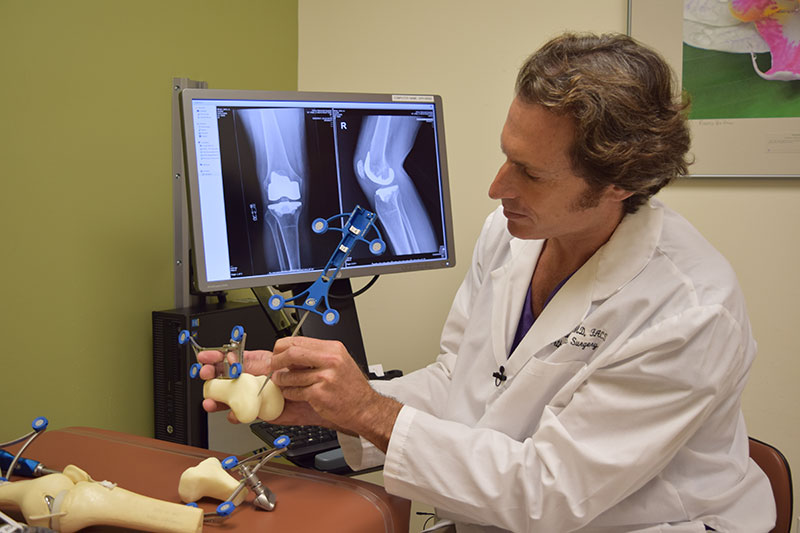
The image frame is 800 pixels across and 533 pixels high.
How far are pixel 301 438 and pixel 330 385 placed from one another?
15.8 inches

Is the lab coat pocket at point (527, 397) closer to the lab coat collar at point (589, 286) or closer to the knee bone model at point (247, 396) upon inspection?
the lab coat collar at point (589, 286)

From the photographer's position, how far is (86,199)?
4.91 feet

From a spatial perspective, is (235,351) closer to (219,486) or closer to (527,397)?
(219,486)

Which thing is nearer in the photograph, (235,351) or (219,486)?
→ (219,486)

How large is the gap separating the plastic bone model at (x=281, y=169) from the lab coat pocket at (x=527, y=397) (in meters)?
0.52

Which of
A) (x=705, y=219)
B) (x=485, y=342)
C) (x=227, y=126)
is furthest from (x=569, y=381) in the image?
(x=705, y=219)

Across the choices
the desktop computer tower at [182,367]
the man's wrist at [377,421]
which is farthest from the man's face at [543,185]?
the desktop computer tower at [182,367]

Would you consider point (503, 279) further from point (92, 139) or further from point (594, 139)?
point (92, 139)

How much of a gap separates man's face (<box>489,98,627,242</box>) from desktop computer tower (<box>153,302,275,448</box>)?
73 centimetres

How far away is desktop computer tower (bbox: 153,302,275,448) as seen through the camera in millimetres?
1560

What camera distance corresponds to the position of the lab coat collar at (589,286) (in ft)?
4.00

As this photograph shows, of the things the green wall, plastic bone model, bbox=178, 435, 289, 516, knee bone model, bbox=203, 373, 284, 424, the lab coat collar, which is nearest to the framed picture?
the lab coat collar

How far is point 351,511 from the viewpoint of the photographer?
3.10 ft

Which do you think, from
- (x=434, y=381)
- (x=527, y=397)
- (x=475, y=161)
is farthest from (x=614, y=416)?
(x=475, y=161)
